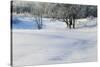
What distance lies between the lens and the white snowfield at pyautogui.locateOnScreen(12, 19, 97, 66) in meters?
2.22

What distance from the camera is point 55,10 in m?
2.38

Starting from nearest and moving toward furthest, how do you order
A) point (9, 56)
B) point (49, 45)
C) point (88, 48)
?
point (9, 56), point (49, 45), point (88, 48)

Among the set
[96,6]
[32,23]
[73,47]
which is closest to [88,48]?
[73,47]

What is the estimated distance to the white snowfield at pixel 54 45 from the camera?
7.27ft

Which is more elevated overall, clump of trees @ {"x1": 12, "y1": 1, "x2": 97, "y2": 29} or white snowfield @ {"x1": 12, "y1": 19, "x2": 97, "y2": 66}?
clump of trees @ {"x1": 12, "y1": 1, "x2": 97, "y2": 29}

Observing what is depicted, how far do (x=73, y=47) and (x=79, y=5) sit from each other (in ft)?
1.82

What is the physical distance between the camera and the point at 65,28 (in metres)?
2.41

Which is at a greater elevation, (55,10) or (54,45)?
(55,10)

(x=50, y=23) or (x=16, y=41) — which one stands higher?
(x=50, y=23)

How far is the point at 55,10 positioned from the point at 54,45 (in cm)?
44

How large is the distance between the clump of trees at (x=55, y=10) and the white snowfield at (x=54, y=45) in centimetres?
9

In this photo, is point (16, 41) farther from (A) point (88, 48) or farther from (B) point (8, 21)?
(A) point (88, 48)

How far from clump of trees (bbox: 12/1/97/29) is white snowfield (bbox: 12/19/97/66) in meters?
0.09

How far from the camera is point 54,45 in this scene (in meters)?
2.36
